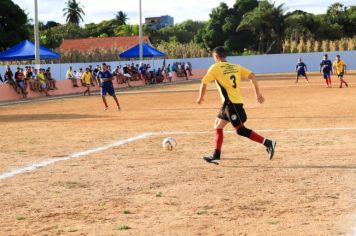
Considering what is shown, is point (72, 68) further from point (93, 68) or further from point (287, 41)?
point (287, 41)

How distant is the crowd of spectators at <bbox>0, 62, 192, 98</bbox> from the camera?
3509cm

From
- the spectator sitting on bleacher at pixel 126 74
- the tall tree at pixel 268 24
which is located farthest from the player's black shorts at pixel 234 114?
the tall tree at pixel 268 24

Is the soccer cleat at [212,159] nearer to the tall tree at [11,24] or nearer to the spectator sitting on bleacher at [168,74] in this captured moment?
the spectator sitting on bleacher at [168,74]

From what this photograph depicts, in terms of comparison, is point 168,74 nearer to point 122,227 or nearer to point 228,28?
point 228,28

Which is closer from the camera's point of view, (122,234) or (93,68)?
(122,234)

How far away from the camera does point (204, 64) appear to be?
65.5 metres

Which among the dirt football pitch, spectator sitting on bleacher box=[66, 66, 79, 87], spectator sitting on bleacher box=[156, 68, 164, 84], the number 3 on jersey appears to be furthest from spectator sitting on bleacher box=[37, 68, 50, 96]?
the number 3 on jersey

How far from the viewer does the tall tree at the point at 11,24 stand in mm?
59928

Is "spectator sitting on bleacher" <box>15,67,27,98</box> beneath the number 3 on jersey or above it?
beneath

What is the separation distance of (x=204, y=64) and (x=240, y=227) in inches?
2337

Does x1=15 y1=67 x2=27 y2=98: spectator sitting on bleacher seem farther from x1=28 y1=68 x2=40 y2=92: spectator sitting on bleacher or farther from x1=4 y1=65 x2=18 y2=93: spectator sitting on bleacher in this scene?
x1=28 y1=68 x2=40 y2=92: spectator sitting on bleacher

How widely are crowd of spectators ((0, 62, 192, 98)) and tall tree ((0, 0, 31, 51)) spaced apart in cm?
1459

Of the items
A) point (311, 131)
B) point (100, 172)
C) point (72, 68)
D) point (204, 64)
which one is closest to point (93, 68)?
point (72, 68)

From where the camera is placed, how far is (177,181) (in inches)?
361
